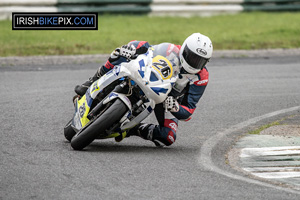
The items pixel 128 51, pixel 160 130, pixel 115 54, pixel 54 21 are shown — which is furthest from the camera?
pixel 54 21

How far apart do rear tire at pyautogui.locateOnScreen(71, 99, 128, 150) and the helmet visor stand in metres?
1.08

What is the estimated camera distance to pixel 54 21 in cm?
1864

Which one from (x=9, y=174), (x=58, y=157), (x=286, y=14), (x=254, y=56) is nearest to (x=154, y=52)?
(x=58, y=157)

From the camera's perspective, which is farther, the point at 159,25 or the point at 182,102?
the point at 159,25

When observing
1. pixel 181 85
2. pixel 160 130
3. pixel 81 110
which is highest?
pixel 181 85

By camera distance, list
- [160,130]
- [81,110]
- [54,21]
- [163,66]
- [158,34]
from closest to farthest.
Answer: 1. [163,66]
2. [81,110]
3. [160,130]
4. [54,21]
5. [158,34]

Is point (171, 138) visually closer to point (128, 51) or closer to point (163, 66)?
point (163, 66)

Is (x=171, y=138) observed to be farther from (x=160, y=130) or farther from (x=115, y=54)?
(x=115, y=54)

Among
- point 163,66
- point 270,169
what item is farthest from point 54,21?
point 270,169

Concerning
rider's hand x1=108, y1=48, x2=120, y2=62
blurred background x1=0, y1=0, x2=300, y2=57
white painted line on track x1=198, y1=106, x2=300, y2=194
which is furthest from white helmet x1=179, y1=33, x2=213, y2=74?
blurred background x1=0, y1=0, x2=300, y2=57

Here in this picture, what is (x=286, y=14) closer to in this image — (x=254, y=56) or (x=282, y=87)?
(x=254, y=56)

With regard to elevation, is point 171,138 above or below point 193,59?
below

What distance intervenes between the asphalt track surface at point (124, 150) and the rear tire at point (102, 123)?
7.0 inches

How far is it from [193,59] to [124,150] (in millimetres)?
1353
